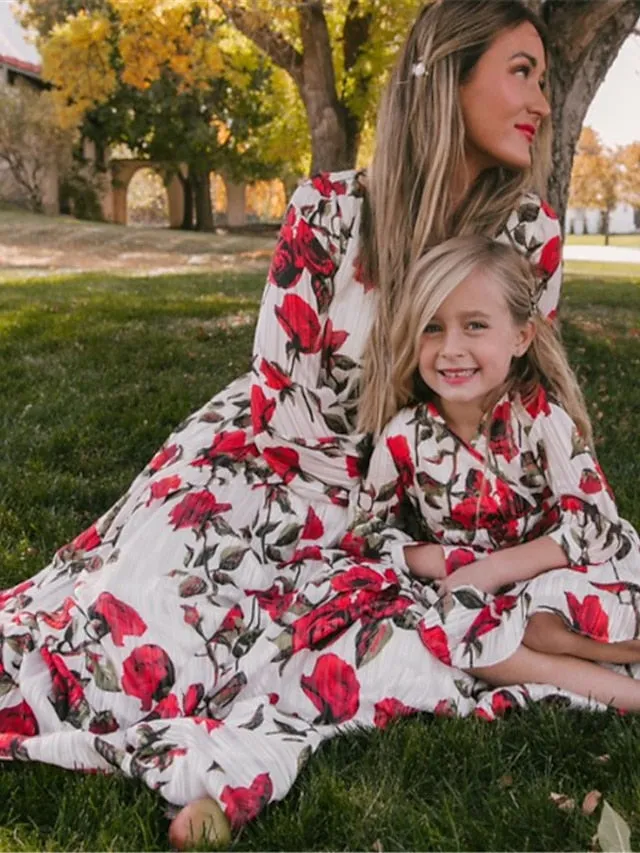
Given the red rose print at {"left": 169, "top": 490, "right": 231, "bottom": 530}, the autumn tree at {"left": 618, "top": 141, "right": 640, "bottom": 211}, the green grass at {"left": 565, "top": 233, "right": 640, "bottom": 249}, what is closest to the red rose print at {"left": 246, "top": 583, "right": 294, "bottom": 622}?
the red rose print at {"left": 169, "top": 490, "right": 231, "bottom": 530}

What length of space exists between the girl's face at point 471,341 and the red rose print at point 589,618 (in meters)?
0.62

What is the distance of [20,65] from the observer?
100 feet

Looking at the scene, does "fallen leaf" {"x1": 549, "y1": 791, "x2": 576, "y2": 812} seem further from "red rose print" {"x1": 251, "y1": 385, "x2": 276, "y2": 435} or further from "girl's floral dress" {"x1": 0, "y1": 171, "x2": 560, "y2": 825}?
"red rose print" {"x1": 251, "y1": 385, "x2": 276, "y2": 435}

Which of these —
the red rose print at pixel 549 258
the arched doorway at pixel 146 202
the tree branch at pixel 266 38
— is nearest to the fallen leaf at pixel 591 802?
the red rose print at pixel 549 258

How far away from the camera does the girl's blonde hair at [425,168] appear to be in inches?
116

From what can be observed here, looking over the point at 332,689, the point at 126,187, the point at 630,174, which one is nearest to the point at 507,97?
the point at 332,689

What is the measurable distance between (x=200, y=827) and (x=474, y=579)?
990mm

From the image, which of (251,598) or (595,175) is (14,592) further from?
(595,175)

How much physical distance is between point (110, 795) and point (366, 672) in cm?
67

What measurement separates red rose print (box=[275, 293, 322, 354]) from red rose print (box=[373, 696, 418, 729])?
1085 millimetres

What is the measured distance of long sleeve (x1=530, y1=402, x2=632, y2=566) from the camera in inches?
105

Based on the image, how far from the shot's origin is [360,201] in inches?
123

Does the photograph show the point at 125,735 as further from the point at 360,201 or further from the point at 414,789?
the point at 360,201

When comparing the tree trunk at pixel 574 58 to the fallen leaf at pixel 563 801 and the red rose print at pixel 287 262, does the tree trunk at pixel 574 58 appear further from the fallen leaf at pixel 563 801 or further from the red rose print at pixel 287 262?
the fallen leaf at pixel 563 801
